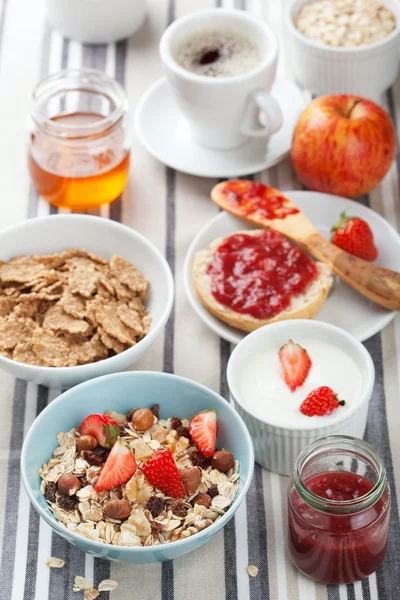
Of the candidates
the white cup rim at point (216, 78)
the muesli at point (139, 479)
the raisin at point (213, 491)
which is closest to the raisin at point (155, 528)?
the muesli at point (139, 479)

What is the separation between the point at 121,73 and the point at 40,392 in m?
1.03

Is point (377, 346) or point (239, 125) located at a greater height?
point (239, 125)

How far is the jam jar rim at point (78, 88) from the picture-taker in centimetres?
204

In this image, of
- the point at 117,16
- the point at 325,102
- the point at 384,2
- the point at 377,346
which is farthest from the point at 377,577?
the point at 117,16

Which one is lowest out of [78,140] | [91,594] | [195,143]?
[91,594]

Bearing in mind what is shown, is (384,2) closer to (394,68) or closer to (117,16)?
(394,68)

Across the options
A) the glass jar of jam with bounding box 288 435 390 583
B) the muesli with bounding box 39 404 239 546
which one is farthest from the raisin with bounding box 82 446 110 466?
the glass jar of jam with bounding box 288 435 390 583

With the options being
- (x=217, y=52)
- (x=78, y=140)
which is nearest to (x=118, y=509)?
(x=78, y=140)

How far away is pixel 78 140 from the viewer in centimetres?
205

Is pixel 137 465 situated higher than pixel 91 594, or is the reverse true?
pixel 137 465

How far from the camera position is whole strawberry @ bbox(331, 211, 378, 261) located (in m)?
2.01

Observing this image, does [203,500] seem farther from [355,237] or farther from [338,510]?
[355,237]

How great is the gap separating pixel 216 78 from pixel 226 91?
38 millimetres

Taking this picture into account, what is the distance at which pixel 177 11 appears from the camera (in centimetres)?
266
